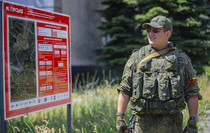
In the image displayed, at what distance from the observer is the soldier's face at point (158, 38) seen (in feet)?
9.34

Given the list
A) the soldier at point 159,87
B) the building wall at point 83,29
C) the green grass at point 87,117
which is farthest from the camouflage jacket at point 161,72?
the building wall at point 83,29

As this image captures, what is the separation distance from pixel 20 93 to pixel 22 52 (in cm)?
45

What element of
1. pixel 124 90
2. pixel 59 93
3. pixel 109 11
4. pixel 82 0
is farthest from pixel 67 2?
pixel 124 90

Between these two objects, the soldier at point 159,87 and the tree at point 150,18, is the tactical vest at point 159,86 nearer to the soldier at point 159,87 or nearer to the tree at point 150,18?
the soldier at point 159,87

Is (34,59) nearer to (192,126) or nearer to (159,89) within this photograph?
(159,89)

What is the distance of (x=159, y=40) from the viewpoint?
2.84 m

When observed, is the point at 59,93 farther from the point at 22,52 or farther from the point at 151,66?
the point at 151,66

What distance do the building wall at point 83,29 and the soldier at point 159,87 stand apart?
361 inches

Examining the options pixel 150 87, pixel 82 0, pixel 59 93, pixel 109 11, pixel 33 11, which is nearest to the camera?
pixel 150 87

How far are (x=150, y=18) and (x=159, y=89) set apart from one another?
717 centimetres

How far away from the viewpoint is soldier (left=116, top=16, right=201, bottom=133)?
275cm

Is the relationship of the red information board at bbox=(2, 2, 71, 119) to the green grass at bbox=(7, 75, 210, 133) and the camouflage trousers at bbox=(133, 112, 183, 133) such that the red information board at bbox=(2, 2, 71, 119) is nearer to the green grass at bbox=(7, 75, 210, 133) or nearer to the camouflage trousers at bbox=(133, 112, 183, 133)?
the green grass at bbox=(7, 75, 210, 133)

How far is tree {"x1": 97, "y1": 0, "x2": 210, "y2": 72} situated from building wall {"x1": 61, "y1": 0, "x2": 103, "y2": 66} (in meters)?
1.96

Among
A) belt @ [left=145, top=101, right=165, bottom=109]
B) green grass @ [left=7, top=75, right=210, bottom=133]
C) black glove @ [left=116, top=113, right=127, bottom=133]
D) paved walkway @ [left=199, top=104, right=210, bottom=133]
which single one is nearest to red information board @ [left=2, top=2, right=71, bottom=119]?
green grass @ [left=7, top=75, right=210, bottom=133]
